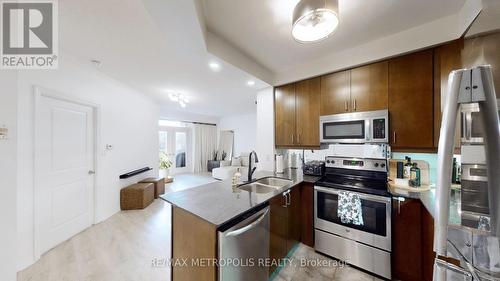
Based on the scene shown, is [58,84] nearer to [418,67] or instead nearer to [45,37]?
[45,37]

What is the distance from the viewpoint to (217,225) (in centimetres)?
108

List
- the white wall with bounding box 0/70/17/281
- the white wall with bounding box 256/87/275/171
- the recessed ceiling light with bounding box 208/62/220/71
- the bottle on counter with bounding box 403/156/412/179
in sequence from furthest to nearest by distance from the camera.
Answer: the white wall with bounding box 256/87/275/171
the recessed ceiling light with bounding box 208/62/220/71
the bottle on counter with bounding box 403/156/412/179
the white wall with bounding box 0/70/17/281

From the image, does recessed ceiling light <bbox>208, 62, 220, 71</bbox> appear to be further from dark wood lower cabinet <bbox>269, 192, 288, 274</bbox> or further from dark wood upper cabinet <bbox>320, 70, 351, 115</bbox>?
dark wood lower cabinet <bbox>269, 192, 288, 274</bbox>

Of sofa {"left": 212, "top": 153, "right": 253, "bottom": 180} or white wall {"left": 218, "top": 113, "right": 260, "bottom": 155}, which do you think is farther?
white wall {"left": 218, "top": 113, "right": 260, "bottom": 155}

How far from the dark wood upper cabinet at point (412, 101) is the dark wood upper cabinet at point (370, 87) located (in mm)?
→ 64

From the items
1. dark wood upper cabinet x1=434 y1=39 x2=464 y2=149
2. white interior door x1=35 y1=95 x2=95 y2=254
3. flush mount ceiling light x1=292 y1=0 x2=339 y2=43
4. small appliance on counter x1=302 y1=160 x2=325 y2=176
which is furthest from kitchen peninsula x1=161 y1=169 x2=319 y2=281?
white interior door x1=35 y1=95 x2=95 y2=254

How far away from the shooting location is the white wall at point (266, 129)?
118 inches

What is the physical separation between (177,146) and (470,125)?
766 centimetres

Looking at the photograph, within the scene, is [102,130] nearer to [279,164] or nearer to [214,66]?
[214,66]

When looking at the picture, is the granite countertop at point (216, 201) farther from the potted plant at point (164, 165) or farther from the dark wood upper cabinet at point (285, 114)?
the potted plant at point (164, 165)

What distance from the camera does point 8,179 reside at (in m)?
1.41

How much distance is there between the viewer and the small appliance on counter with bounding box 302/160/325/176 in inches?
98.6

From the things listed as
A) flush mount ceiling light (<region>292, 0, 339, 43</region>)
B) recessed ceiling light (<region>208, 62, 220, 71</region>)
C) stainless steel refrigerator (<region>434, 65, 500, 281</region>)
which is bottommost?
stainless steel refrigerator (<region>434, 65, 500, 281</region>)

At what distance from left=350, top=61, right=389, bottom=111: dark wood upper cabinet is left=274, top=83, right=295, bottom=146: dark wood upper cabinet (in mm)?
852
